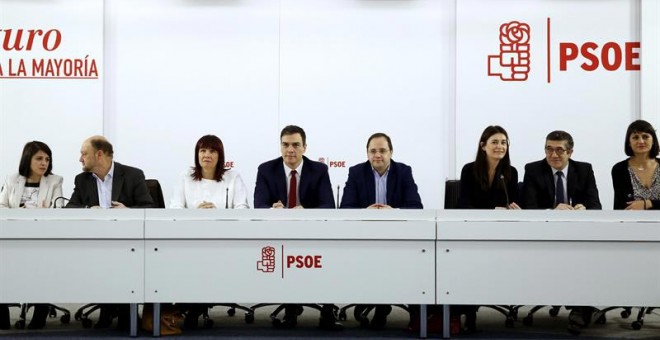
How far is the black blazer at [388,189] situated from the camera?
→ 451 centimetres

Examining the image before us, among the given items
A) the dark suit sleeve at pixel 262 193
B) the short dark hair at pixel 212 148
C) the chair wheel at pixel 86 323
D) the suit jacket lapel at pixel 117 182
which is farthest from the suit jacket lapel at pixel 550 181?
the chair wheel at pixel 86 323

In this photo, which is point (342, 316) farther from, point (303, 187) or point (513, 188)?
point (513, 188)

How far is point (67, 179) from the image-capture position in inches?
237

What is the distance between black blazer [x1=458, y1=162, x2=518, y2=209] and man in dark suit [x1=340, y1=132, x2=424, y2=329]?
11.7 inches

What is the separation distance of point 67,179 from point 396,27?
2.94 metres

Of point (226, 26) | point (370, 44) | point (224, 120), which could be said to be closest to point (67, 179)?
point (224, 120)

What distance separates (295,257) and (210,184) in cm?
107

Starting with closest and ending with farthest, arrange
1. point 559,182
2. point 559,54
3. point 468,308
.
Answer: point 468,308
point 559,182
point 559,54

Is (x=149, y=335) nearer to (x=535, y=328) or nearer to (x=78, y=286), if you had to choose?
(x=78, y=286)

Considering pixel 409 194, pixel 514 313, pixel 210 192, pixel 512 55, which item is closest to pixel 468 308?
pixel 514 313

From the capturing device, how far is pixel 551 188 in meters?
4.41

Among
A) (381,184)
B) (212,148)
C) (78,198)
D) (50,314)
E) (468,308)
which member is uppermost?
(212,148)

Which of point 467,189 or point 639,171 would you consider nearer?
point 467,189

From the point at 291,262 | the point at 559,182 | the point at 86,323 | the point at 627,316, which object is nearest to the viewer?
the point at 291,262
